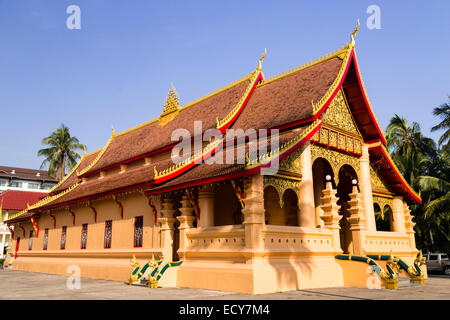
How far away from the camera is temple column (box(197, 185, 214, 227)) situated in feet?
41.4

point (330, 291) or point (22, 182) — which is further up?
point (22, 182)

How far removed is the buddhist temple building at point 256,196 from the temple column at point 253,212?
1.1 inches

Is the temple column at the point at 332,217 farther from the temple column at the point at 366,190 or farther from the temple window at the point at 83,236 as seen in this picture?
the temple window at the point at 83,236

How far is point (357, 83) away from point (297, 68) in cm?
265

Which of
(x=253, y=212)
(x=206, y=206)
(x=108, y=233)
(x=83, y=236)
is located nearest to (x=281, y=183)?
(x=253, y=212)

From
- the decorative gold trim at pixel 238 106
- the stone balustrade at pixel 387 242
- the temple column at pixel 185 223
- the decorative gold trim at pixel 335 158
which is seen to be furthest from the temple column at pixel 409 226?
the temple column at pixel 185 223

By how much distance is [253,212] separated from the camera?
35.1ft

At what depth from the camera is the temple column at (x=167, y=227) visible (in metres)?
13.9

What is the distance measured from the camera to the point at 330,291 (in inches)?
434

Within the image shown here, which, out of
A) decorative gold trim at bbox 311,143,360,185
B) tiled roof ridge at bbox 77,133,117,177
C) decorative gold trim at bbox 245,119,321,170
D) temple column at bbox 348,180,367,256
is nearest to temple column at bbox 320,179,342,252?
decorative gold trim at bbox 311,143,360,185

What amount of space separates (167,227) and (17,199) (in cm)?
4541
